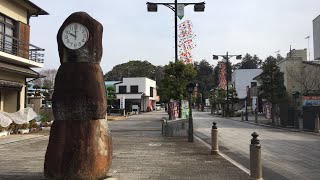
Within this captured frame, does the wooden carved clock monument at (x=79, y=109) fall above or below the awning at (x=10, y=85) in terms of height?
below

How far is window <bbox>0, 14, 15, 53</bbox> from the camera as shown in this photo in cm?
2426

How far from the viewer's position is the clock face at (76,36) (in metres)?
9.21

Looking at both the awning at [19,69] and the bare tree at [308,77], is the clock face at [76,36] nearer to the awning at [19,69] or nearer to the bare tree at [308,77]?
the awning at [19,69]

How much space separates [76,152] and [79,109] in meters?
0.98

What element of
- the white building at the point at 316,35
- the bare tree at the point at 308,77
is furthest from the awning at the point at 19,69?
the bare tree at the point at 308,77

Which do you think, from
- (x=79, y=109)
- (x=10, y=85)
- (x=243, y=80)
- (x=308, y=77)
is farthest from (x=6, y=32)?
(x=243, y=80)

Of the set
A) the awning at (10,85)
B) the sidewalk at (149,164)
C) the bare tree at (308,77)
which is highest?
the bare tree at (308,77)

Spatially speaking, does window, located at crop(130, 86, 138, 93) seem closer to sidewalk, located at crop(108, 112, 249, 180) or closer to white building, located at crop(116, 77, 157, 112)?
white building, located at crop(116, 77, 157, 112)

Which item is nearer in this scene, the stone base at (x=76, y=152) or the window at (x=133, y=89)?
the stone base at (x=76, y=152)

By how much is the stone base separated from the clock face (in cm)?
182

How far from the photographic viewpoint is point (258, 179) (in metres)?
8.80

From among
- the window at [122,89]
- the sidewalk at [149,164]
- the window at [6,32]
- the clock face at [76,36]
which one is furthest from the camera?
the window at [122,89]

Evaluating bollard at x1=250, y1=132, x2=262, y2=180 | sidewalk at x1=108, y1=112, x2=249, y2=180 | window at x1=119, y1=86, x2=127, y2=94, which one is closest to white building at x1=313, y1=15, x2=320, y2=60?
sidewalk at x1=108, y1=112, x2=249, y2=180

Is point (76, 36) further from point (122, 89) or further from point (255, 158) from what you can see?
point (122, 89)
